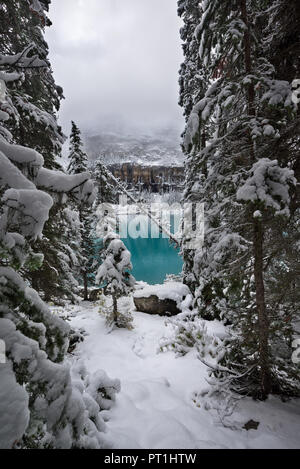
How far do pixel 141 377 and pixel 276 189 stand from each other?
6619 mm

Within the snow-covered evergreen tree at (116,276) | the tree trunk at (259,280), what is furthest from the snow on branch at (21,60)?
the snow-covered evergreen tree at (116,276)

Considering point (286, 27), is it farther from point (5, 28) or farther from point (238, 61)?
point (5, 28)

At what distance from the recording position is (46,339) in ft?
7.06

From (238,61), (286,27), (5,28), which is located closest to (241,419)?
(238,61)

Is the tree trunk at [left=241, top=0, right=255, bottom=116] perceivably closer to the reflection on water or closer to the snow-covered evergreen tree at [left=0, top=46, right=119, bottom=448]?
the snow-covered evergreen tree at [left=0, top=46, right=119, bottom=448]

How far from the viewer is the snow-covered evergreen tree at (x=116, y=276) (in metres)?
12.1

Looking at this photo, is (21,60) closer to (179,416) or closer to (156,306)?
(179,416)

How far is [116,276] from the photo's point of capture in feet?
39.5

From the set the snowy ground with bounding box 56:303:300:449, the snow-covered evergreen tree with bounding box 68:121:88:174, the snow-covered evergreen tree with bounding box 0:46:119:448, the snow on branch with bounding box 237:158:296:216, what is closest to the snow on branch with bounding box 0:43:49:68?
the snow-covered evergreen tree with bounding box 0:46:119:448

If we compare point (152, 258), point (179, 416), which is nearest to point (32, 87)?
point (179, 416)

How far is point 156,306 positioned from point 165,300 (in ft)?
2.31

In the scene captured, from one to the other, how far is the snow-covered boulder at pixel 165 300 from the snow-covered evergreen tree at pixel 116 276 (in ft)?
4.92

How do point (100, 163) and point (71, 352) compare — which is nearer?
point (71, 352)

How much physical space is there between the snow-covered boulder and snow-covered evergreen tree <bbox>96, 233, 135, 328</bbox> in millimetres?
1499
